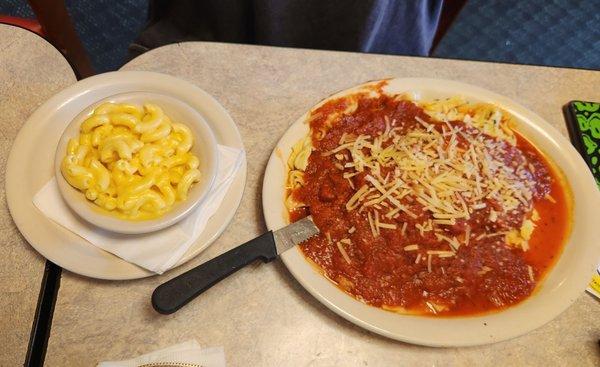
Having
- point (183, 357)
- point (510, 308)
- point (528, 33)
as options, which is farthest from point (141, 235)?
point (528, 33)

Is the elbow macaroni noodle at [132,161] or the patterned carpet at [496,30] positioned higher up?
the elbow macaroni noodle at [132,161]

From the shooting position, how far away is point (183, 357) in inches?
35.6

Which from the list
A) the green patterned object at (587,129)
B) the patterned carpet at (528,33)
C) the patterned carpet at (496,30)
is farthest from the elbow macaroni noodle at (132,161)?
the patterned carpet at (528,33)

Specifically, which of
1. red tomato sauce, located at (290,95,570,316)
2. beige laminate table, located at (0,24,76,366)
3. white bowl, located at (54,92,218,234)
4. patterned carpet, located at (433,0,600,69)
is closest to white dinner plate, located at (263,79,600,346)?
red tomato sauce, located at (290,95,570,316)

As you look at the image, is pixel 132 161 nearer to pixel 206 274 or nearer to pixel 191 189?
pixel 191 189

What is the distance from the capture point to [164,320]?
0.95 metres

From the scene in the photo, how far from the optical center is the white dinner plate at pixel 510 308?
2.95 feet

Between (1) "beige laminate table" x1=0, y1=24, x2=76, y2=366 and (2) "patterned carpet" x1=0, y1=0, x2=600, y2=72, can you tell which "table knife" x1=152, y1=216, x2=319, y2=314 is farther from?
(2) "patterned carpet" x1=0, y1=0, x2=600, y2=72

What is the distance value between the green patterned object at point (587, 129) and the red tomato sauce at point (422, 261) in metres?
0.16

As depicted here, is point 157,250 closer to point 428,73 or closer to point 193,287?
point 193,287

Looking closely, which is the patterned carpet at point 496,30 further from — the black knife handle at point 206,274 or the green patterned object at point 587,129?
the black knife handle at point 206,274

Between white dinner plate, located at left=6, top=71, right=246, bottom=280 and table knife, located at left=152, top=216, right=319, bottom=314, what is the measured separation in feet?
0.17

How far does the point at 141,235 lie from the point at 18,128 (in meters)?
0.49

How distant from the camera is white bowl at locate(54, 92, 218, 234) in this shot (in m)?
0.92
